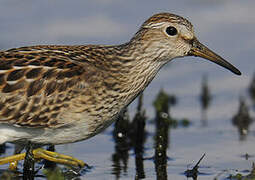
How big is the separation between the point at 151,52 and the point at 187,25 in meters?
0.64

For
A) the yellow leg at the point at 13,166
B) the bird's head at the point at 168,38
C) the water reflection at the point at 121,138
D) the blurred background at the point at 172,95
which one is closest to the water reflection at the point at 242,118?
the blurred background at the point at 172,95

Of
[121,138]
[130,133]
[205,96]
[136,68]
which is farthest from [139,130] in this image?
[205,96]

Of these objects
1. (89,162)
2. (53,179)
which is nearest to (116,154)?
(89,162)

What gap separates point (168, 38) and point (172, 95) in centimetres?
447

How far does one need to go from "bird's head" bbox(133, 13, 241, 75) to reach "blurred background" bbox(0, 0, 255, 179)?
57.2 inches

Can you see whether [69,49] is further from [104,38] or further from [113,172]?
[104,38]

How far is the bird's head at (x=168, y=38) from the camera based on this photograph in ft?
35.9

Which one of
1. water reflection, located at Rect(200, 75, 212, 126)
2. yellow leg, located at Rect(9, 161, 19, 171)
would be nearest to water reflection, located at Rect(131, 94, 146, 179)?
yellow leg, located at Rect(9, 161, 19, 171)

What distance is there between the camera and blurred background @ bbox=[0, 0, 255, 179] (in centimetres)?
1194

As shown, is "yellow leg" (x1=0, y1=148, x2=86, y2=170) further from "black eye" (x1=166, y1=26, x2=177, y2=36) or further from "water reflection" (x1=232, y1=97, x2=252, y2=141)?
"water reflection" (x1=232, y1=97, x2=252, y2=141)

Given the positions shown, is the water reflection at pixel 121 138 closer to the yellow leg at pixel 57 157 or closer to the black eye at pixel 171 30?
the yellow leg at pixel 57 157

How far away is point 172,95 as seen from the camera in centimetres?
1536

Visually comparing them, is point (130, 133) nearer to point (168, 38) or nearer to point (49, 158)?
point (49, 158)

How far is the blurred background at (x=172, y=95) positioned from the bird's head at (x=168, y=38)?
1.45m
